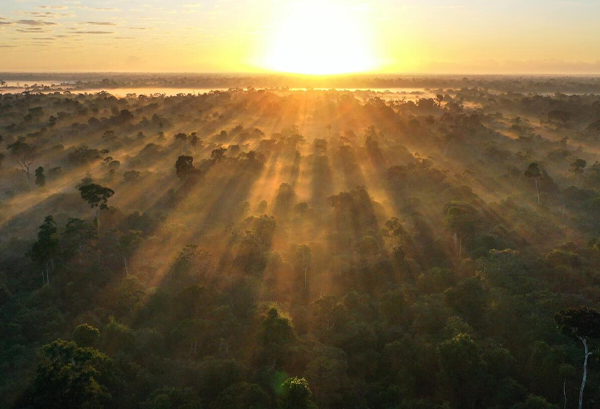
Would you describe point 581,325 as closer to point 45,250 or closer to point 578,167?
point 45,250

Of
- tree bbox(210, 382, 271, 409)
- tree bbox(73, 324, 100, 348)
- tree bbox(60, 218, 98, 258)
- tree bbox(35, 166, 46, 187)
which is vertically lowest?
tree bbox(210, 382, 271, 409)

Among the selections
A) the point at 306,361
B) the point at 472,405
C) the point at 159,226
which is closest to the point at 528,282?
the point at 472,405

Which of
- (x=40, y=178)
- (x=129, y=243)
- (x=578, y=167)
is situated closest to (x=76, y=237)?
(x=129, y=243)

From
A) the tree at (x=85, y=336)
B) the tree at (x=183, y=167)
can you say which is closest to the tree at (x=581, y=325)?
the tree at (x=85, y=336)

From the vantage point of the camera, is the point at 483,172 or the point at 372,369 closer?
the point at 372,369

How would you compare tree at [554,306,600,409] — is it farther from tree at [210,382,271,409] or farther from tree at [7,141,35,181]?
tree at [7,141,35,181]

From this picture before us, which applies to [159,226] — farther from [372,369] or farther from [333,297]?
[372,369]

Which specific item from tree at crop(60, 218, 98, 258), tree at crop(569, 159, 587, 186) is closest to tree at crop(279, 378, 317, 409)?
tree at crop(60, 218, 98, 258)
